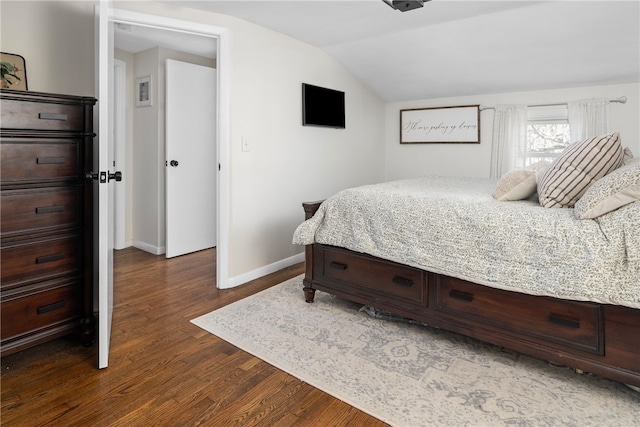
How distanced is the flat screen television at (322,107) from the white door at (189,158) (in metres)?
1.15

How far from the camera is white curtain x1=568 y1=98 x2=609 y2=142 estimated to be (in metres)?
3.69

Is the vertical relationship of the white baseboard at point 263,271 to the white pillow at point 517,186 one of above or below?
below

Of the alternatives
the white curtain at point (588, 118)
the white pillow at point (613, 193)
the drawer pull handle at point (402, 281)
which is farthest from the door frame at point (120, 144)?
the white curtain at point (588, 118)

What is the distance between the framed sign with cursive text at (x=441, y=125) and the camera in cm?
441

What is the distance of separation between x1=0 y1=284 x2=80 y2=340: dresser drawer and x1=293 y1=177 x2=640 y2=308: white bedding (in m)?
→ 1.33

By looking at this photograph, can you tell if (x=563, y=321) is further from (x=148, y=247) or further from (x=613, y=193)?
(x=148, y=247)

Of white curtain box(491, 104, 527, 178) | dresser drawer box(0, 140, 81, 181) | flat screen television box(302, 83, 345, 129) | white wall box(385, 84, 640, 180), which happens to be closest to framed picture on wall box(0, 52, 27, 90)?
dresser drawer box(0, 140, 81, 181)

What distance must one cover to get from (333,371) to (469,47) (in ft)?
9.96

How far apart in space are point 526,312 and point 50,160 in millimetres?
2429

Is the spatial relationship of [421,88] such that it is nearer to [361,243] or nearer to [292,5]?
[292,5]

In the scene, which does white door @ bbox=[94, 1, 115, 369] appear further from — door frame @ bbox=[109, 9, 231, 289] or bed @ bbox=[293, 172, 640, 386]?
bed @ bbox=[293, 172, 640, 386]

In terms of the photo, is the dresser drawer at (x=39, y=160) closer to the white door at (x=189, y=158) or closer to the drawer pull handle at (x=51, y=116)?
the drawer pull handle at (x=51, y=116)

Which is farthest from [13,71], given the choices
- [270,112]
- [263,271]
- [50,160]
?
[263,271]

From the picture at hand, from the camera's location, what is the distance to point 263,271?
342 centimetres
